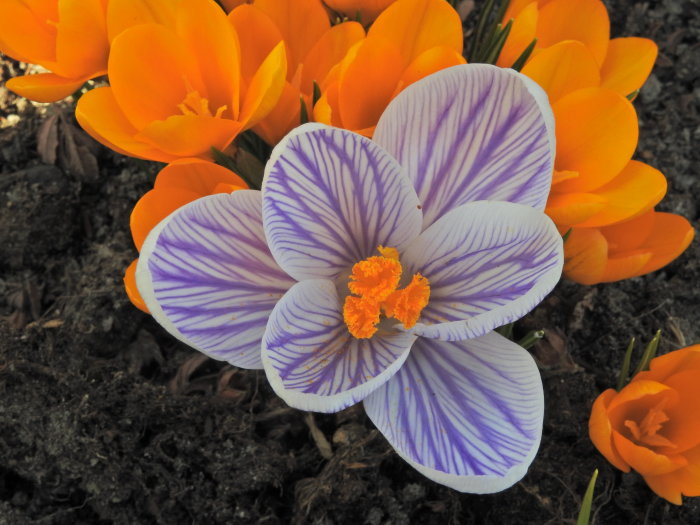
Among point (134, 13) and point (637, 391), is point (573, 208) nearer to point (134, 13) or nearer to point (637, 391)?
point (637, 391)

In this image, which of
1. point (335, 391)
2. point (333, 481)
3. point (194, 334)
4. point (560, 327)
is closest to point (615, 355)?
point (560, 327)

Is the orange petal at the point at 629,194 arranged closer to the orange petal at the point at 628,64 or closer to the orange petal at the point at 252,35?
the orange petal at the point at 628,64

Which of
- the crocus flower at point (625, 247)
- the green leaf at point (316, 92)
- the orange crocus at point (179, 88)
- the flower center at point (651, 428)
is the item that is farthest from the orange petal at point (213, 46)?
the flower center at point (651, 428)

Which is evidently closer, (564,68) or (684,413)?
(564,68)

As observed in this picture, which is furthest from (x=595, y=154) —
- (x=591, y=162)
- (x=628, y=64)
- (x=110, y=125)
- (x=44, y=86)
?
(x=44, y=86)

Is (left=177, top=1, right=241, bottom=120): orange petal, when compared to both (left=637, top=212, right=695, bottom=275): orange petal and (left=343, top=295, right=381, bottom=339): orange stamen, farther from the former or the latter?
(left=637, top=212, right=695, bottom=275): orange petal

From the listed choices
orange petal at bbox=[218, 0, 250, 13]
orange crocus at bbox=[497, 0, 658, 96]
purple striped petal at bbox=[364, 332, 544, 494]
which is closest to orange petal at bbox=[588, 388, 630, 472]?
purple striped petal at bbox=[364, 332, 544, 494]

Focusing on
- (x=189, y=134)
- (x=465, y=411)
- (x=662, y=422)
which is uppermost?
(x=189, y=134)

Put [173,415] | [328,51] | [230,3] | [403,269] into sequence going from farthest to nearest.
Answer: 1. [173,415]
2. [230,3]
3. [328,51]
4. [403,269]
